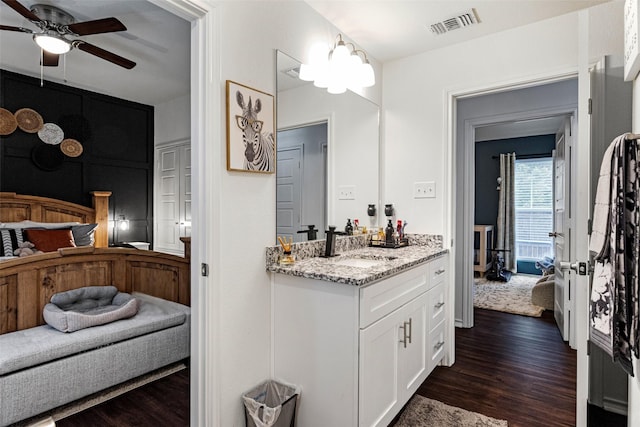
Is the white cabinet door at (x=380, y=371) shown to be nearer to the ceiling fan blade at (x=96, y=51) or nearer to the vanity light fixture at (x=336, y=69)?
the vanity light fixture at (x=336, y=69)

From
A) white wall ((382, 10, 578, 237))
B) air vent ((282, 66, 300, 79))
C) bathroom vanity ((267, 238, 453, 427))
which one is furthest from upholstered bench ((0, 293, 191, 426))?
white wall ((382, 10, 578, 237))

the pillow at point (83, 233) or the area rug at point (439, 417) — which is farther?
the pillow at point (83, 233)

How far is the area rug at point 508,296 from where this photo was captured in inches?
157

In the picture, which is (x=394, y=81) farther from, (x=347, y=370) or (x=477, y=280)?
(x=477, y=280)

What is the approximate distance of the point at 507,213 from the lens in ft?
19.7

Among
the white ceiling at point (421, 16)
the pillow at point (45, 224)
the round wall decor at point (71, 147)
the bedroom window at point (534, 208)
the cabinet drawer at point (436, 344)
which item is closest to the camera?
the white ceiling at point (421, 16)

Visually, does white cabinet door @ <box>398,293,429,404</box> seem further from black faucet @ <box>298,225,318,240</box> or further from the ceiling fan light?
the ceiling fan light

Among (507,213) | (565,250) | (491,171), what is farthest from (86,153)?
(507,213)

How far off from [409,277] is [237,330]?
992 millimetres

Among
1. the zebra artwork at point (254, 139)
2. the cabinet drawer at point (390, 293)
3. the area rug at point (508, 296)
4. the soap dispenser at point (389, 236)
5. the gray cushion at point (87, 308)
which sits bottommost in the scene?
the area rug at point (508, 296)

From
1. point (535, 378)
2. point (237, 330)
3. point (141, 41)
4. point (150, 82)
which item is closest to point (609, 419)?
point (535, 378)

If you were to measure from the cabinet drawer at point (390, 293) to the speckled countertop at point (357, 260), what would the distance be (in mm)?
48

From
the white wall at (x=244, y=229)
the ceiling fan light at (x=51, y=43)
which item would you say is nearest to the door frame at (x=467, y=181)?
the white wall at (x=244, y=229)

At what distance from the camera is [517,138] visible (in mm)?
6047
